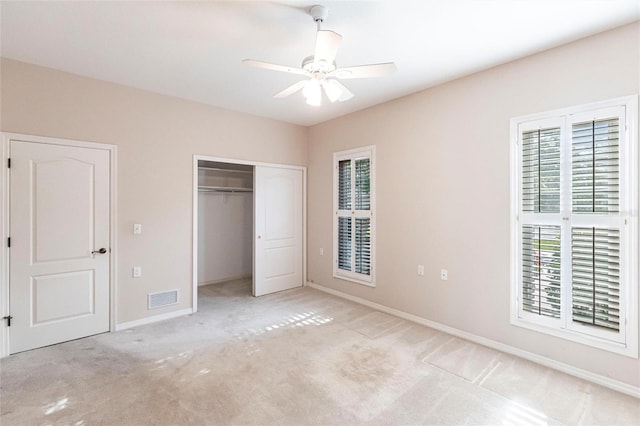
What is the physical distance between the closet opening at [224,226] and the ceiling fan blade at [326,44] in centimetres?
372

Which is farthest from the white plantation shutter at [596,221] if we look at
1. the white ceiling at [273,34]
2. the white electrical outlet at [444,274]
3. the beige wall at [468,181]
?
the white electrical outlet at [444,274]

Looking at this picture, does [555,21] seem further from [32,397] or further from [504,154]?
[32,397]

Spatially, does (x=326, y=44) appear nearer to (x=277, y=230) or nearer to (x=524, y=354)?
(x=524, y=354)

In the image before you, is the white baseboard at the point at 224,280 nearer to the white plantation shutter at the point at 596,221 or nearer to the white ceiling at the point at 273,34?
the white ceiling at the point at 273,34

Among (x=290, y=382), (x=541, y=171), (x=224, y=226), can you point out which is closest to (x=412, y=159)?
(x=541, y=171)

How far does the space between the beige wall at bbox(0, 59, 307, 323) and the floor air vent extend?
0.06m

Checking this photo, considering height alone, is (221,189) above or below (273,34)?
below

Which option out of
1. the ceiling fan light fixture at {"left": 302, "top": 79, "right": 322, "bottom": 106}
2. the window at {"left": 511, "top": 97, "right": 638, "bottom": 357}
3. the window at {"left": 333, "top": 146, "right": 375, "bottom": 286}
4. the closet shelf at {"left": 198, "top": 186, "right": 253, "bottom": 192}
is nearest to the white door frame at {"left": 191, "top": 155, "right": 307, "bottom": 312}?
the window at {"left": 333, "top": 146, "right": 375, "bottom": 286}

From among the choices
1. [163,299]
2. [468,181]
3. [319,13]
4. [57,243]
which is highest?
[319,13]

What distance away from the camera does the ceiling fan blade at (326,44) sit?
1930 mm

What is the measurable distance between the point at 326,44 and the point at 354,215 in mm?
2936

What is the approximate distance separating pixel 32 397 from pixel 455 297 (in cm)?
391

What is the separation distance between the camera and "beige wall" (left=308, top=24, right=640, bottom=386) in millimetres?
2535

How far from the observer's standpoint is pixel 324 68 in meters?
2.36
